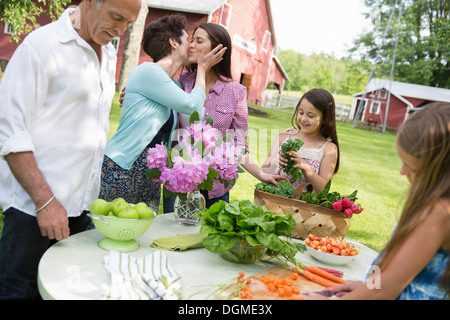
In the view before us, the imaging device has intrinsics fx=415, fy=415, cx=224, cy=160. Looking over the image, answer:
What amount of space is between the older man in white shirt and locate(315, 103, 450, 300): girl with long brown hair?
123 cm

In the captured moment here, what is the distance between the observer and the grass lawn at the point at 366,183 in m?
6.02

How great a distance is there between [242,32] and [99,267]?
20.0m

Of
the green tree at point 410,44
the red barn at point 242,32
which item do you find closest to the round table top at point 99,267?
the red barn at point 242,32

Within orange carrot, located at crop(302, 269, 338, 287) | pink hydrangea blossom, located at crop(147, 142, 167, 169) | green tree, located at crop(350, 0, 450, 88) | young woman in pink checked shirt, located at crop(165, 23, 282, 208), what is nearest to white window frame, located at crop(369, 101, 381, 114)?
green tree, located at crop(350, 0, 450, 88)

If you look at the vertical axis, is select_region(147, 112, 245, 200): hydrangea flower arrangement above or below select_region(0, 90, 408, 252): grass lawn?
above

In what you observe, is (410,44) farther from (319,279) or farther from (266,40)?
(319,279)

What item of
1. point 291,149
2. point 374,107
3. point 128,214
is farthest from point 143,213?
point 374,107

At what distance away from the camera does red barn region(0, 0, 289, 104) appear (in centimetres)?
1706

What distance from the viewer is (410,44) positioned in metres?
34.2

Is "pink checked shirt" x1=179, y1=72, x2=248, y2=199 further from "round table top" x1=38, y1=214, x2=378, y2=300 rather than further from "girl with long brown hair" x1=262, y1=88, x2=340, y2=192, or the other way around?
"round table top" x1=38, y1=214, x2=378, y2=300

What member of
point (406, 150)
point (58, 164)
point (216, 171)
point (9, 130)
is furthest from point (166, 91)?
point (406, 150)

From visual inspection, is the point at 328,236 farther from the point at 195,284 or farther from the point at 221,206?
the point at 195,284

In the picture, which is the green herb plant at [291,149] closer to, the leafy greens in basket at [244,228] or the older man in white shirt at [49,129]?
the leafy greens in basket at [244,228]

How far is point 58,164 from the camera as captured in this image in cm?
180
